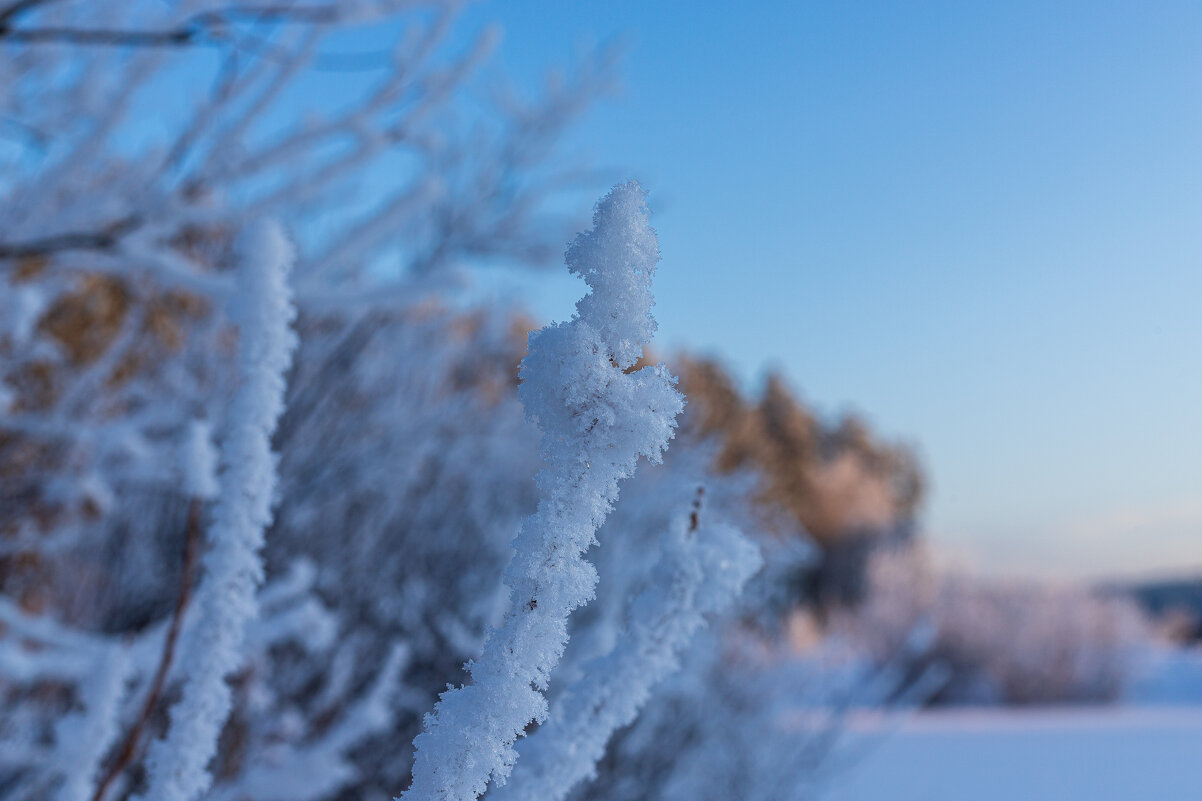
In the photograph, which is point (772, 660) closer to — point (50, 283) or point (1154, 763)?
point (1154, 763)

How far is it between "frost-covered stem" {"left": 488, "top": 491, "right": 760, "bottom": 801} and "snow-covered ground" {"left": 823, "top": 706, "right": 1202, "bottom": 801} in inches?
104

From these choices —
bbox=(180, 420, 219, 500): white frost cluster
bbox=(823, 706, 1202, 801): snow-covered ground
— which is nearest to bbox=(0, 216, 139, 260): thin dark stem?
bbox=(180, 420, 219, 500): white frost cluster

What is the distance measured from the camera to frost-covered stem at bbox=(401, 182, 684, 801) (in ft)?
1.12

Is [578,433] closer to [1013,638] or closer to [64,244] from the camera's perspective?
[64,244]

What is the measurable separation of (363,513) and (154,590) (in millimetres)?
749

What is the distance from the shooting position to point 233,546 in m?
0.56

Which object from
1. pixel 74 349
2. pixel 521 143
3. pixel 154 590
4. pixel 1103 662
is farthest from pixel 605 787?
pixel 1103 662

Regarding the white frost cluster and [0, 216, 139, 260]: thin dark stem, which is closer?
the white frost cluster

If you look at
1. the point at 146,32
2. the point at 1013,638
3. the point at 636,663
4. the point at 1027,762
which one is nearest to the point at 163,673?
the point at 636,663

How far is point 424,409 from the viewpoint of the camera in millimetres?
3033

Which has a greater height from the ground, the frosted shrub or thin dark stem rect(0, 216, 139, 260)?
the frosted shrub

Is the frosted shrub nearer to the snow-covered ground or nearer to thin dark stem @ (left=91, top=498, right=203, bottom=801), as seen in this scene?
the snow-covered ground

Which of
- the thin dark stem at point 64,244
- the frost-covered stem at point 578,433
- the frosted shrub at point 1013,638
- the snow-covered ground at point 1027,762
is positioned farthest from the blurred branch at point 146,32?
the frosted shrub at point 1013,638

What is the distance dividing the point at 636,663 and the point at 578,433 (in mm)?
204
